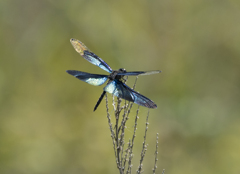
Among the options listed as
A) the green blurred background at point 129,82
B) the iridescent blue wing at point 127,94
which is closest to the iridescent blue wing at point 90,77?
the iridescent blue wing at point 127,94

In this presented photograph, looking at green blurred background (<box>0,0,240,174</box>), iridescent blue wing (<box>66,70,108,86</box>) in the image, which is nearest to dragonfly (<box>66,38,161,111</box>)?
iridescent blue wing (<box>66,70,108,86</box>)

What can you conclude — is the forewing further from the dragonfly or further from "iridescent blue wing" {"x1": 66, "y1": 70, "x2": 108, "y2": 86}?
"iridescent blue wing" {"x1": 66, "y1": 70, "x2": 108, "y2": 86}

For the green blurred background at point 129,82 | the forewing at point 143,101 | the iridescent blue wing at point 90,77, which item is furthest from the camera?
the green blurred background at point 129,82

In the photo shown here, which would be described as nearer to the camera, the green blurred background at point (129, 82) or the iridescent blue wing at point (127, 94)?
the iridescent blue wing at point (127, 94)

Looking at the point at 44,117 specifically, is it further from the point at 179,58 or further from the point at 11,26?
the point at 179,58

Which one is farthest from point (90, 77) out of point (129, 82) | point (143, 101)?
point (129, 82)

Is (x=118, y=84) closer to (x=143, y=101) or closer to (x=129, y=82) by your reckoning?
(x=143, y=101)

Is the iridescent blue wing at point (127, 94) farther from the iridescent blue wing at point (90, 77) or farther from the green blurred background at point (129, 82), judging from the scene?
the green blurred background at point (129, 82)
